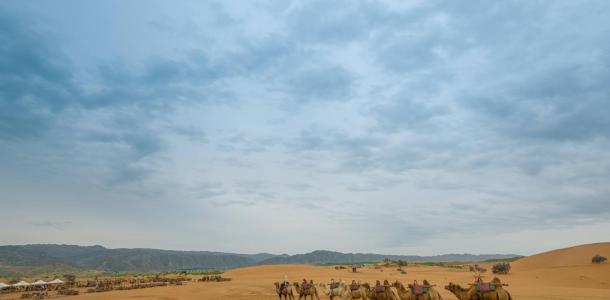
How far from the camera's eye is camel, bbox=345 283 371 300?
74.5 ft

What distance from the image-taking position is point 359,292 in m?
22.9

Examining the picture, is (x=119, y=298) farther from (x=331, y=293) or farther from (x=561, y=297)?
(x=561, y=297)

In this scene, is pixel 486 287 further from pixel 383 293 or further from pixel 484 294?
pixel 383 293

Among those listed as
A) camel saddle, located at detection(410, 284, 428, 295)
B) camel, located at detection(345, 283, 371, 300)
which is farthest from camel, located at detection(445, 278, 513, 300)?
camel, located at detection(345, 283, 371, 300)

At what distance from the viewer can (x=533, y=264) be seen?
6244 centimetres

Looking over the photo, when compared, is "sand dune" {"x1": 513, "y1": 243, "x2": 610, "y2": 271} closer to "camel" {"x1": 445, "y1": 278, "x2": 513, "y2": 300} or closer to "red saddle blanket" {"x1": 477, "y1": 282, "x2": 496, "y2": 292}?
"camel" {"x1": 445, "y1": 278, "x2": 513, "y2": 300}

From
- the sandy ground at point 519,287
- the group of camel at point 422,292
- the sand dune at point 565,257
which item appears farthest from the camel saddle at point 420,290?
the sand dune at point 565,257

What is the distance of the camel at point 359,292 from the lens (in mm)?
22705

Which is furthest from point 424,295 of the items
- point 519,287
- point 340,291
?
point 519,287

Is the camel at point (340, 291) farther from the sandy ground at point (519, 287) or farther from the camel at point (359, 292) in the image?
the sandy ground at point (519, 287)

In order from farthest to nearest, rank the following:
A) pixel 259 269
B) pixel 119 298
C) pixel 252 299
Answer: pixel 259 269 → pixel 119 298 → pixel 252 299

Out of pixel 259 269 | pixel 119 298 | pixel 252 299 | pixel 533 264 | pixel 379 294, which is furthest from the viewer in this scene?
pixel 259 269

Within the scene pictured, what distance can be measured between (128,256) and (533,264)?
179m

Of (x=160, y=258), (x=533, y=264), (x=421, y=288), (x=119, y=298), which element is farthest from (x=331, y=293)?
(x=160, y=258)
